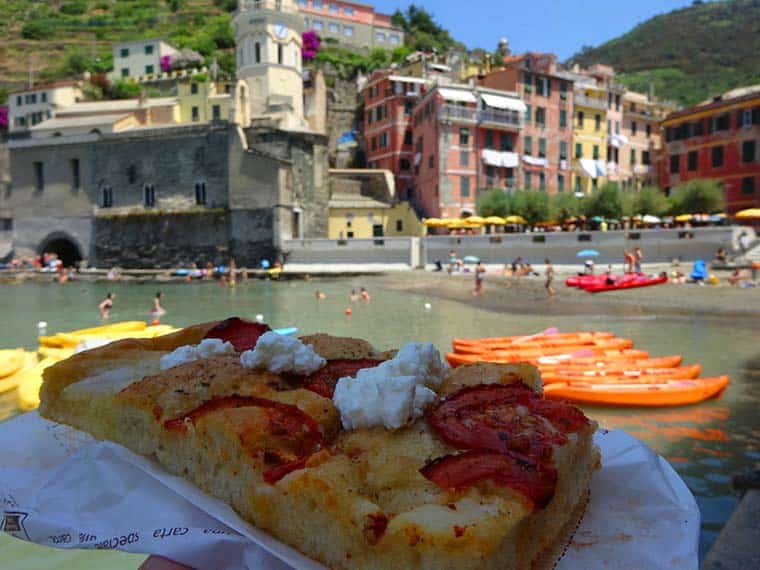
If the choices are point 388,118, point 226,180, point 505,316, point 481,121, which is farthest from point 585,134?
point 505,316

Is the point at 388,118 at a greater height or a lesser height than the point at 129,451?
greater

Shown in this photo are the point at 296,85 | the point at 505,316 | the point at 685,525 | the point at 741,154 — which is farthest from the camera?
the point at 296,85

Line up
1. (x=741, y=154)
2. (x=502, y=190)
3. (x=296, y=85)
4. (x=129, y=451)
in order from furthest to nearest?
(x=296, y=85) → (x=502, y=190) → (x=741, y=154) → (x=129, y=451)

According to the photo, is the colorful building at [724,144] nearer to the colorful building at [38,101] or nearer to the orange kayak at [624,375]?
the orange kayak at [624,375]

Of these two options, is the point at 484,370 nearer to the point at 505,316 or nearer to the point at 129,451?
the point at 129,451

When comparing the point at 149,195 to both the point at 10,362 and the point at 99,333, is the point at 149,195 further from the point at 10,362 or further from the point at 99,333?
the point at 10,362

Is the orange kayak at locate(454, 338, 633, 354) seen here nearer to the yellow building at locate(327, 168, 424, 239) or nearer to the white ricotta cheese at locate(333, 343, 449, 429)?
the white ricotta cheese at locate(333, 343, 449, 429)

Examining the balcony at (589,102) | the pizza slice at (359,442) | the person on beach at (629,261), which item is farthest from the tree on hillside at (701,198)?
the pizza slice at (359,442)
